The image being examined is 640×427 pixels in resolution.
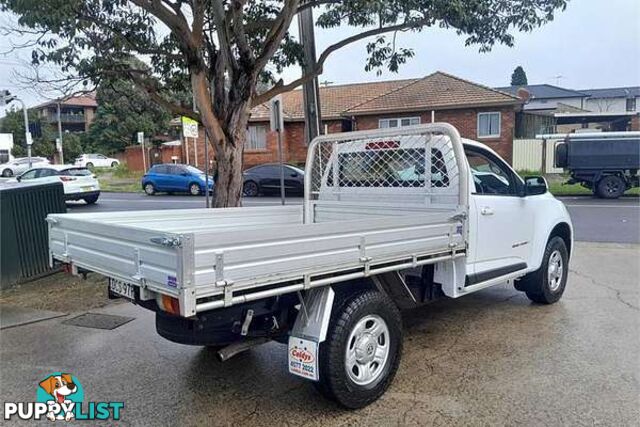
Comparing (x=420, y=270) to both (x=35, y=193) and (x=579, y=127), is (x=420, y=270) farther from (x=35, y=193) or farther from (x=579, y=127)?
(x=579, y=127)

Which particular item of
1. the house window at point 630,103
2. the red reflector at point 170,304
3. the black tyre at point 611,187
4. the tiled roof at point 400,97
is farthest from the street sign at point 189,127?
the house window at point 630,103

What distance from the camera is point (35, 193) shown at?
7.57m

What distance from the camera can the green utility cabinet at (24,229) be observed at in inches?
282

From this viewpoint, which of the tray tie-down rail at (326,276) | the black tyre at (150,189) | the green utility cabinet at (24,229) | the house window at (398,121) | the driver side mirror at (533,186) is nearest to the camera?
the tray tie-down rail at (326,276)

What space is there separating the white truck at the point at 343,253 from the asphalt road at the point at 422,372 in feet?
1.37

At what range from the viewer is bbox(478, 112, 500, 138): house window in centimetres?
2523

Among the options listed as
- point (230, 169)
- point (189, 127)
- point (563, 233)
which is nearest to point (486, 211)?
point (563, 233)

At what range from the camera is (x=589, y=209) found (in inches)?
597

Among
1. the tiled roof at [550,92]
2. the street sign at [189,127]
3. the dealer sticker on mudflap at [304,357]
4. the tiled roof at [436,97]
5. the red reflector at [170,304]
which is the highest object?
the tiled roof at [550,92]

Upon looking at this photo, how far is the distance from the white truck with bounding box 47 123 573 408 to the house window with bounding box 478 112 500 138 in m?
20.6

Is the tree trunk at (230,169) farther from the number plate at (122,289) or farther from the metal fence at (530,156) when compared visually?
the metal fence at (530,156)

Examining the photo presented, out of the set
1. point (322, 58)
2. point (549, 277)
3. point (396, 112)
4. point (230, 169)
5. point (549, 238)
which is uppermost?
point (396, 112)

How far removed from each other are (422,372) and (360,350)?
0.86 m

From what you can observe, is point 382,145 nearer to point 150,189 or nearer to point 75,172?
point 75,172
